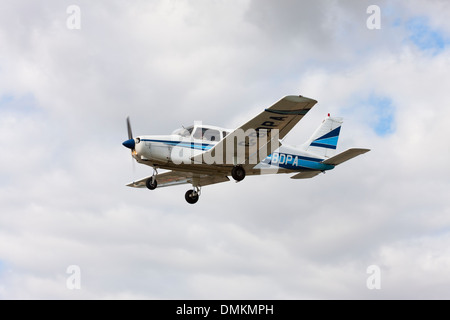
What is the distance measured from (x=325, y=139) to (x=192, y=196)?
690 centimetres

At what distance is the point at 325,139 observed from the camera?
30312 millimetres

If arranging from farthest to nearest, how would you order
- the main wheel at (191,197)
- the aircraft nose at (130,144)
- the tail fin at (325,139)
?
the tail fin at (325,139) → the main wheel at (191,197) → the aircraft nose at (130,144)

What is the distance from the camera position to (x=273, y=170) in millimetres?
28281

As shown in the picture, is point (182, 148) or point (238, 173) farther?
point (238, 173)

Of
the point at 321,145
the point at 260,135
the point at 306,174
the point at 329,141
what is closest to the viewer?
the point at 260,135

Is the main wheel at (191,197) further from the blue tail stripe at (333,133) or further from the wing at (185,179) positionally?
the blue tail stripe at (333,133)

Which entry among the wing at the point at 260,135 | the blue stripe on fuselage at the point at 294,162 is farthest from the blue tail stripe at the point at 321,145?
the wing at the point at 260,135

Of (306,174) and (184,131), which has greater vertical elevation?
(184,131)

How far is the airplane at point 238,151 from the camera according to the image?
24188 millimetres

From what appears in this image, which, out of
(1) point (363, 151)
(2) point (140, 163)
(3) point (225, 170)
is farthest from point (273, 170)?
(2) point (140, 163)

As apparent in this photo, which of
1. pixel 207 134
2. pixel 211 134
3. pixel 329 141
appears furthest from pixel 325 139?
Result: pixel 207 134

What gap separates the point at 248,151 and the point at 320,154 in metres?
4.91

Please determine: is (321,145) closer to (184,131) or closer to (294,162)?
(294,162)

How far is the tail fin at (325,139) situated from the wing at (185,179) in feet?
14.1
